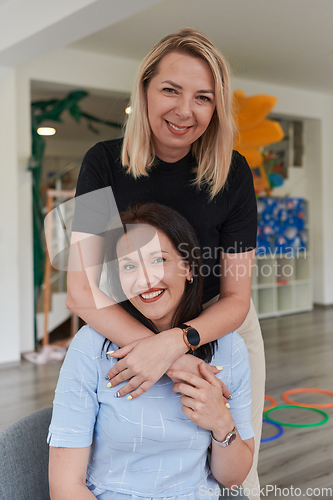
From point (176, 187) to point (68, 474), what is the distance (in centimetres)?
72

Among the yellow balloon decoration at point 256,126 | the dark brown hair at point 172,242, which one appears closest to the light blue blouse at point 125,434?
the dark brown hair at point 172,242

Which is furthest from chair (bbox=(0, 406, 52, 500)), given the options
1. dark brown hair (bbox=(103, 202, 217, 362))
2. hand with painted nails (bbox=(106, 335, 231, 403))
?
dark brown hair (bbox=(103, 202, 217, 362))

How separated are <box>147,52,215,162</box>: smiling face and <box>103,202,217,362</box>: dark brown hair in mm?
184

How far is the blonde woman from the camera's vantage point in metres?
1.05

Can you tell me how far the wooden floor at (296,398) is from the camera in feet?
7.46

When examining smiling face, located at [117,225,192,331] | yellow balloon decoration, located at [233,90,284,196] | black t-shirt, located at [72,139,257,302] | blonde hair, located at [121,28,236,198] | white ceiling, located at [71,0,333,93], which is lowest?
smiling face, located at [117,225,192,331]

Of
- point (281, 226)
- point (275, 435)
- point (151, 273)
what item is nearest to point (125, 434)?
point (151, 273)

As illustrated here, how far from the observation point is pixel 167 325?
46.2 inches

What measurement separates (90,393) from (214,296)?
0.51m

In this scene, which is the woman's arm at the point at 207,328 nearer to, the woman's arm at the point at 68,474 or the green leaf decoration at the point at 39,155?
the woman's arm at the point at 68,474

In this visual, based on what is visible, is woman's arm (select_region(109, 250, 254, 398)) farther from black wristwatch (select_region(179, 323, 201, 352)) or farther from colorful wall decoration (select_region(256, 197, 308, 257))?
colorful wall decoration (select_region(256, 197, 308, 257))

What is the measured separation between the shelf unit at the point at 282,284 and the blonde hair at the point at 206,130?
16.6 feet

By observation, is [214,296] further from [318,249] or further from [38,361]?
[318,249]

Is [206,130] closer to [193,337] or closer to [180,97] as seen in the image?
[180,97]
